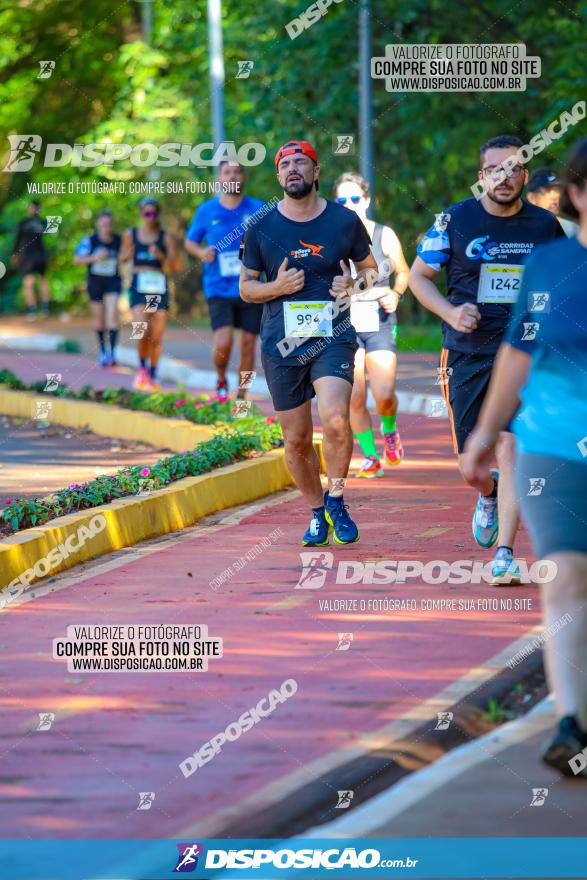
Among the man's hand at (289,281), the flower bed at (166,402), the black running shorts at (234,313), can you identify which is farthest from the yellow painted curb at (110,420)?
the man's hand at (289,281)

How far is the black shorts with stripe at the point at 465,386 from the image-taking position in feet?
28.5

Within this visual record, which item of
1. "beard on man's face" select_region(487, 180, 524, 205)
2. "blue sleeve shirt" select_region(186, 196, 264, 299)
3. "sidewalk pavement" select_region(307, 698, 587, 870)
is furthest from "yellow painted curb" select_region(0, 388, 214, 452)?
"sidewalk pavement" select_region(307, 698, 587, 870)

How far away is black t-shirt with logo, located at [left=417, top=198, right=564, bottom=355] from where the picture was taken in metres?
8.48

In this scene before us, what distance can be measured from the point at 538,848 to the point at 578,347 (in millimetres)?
1361

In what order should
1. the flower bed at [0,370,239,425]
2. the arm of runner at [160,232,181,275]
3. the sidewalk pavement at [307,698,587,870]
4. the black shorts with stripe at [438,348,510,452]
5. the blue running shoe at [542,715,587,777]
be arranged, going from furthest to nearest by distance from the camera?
the arm of runner at [160,232,181,275] < the flower bed at [0,370,239,425] < the black shorts with stripe at [438,348,510,452] < the blue running shoe at [542,715,587,777] < the sidewalk pavement at [307,698,587,870]

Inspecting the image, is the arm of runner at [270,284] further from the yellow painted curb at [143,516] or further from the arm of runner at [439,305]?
the yellow painted curb at [143,516]

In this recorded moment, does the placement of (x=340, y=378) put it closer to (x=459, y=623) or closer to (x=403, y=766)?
(x=459, y=623)

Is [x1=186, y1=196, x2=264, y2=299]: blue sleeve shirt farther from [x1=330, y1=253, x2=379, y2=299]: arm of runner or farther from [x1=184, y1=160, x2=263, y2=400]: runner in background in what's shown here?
[x1=330, y1=253, x2=379, y2=299]: arm of runner

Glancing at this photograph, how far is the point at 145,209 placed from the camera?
1955cm

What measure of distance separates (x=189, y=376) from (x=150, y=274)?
4837 millimetres

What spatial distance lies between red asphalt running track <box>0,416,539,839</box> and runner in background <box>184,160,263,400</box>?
576cm

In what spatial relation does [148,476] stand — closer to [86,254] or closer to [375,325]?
[375,325]

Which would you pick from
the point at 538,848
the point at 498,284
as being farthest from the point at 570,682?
the point at 498,284

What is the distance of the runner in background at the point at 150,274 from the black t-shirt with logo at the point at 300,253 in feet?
32.7
